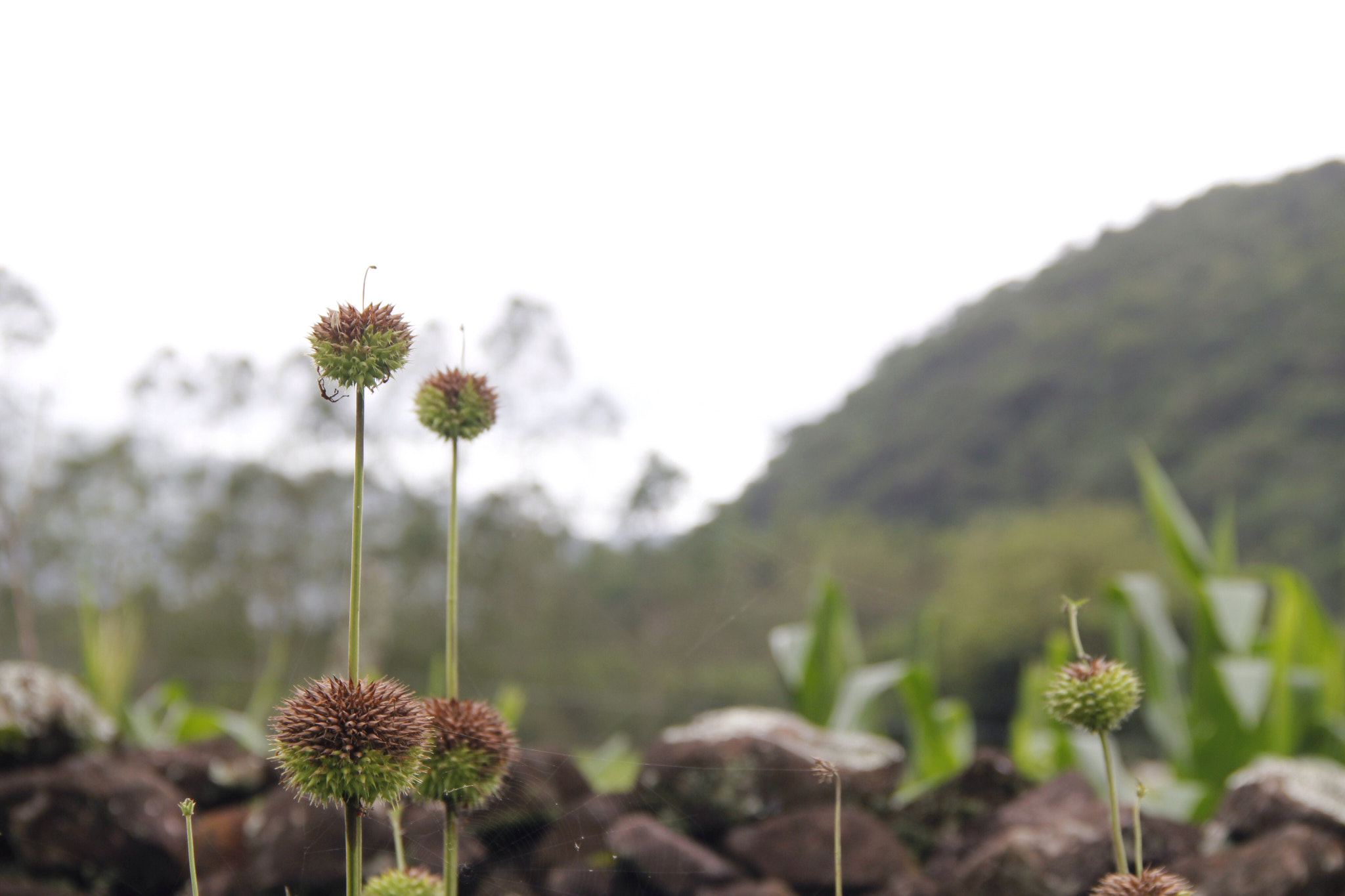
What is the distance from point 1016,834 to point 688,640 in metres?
1.52

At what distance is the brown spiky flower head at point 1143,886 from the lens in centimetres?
46

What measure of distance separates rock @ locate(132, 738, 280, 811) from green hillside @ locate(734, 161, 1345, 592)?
17.1m

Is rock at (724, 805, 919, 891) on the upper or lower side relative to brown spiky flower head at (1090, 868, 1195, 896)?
lower

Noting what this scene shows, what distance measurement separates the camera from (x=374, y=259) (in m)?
0.50

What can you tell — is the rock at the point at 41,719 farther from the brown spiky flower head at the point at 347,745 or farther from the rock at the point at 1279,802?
the rock at the point at 1279,802

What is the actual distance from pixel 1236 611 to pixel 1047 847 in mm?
1638

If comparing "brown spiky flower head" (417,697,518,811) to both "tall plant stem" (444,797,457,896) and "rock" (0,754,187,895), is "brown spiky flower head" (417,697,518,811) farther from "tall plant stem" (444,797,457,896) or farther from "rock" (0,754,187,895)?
"rock" (0,754,187,895)

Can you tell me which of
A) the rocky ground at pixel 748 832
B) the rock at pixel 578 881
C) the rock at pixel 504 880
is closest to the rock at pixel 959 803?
the rocky ground at pixel 748 832

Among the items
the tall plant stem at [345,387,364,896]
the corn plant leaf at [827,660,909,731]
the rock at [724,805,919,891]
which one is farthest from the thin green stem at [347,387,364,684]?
the corn plant leaf at [827,660,909,731]

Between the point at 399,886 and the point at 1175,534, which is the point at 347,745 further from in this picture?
the point at 1175,534

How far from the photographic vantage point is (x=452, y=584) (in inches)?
18.4

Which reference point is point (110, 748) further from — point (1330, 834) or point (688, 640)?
point (1330, 834)

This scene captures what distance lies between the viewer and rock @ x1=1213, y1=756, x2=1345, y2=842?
1.36m

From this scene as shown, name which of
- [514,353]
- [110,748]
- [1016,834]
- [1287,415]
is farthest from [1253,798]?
[1287,415]
